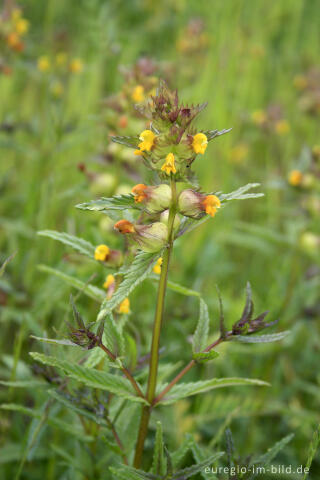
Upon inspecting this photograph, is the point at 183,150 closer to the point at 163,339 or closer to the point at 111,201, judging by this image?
the point at 111,201

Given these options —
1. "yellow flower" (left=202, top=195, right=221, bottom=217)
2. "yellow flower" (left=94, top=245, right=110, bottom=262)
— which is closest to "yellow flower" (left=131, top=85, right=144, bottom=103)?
"yellow flower" (left=94, top=245, right=110, bottom=262)

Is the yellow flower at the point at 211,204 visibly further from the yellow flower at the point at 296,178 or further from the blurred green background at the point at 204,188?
the yellow flower at the point at 296,178

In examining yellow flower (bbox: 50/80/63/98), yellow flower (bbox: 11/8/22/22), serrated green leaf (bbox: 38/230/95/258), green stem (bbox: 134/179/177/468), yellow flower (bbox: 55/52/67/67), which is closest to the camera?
green stem (bbox: 134/179/177/468)

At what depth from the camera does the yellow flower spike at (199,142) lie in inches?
34.7

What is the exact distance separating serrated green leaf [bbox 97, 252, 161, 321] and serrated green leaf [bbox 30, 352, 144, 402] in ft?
0.40

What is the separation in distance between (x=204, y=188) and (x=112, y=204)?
6.55 ft

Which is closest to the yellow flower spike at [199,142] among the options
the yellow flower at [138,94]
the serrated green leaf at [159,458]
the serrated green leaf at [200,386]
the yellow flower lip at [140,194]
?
the yellow flower lip at [140,194]

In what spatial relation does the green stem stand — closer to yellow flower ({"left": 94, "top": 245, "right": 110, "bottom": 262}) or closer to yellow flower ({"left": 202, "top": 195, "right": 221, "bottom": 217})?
yellow flower ({"left": 202, "top": 195, "right": 221, "bottom": 217})

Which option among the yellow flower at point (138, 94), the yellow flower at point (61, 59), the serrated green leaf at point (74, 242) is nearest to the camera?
the serrated green leaf at point (74, 242)

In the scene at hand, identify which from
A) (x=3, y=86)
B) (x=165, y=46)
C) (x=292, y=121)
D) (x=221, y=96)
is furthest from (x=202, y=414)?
(x=165, y=46)

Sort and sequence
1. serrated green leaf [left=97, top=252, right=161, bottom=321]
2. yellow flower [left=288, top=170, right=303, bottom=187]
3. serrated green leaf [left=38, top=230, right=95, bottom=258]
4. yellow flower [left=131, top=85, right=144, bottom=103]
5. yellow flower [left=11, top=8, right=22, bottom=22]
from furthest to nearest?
yellow flower [left=11, top=8, right=22, bottom=22] < yellow flower [left=288, top=170, right=303, bottom=187] < yellow flower [left=131, top=85, right=144, bottom=103] < serrated green leaf [left=38, top=230, right=95, bottom=258] < serrated green leaf [left=97, top=252, right=161, bottom=321]

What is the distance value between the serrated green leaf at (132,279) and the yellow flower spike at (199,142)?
0.68 feet

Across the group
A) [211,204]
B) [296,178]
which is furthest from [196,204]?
[296,178]

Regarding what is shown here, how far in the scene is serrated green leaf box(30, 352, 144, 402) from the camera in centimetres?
87
